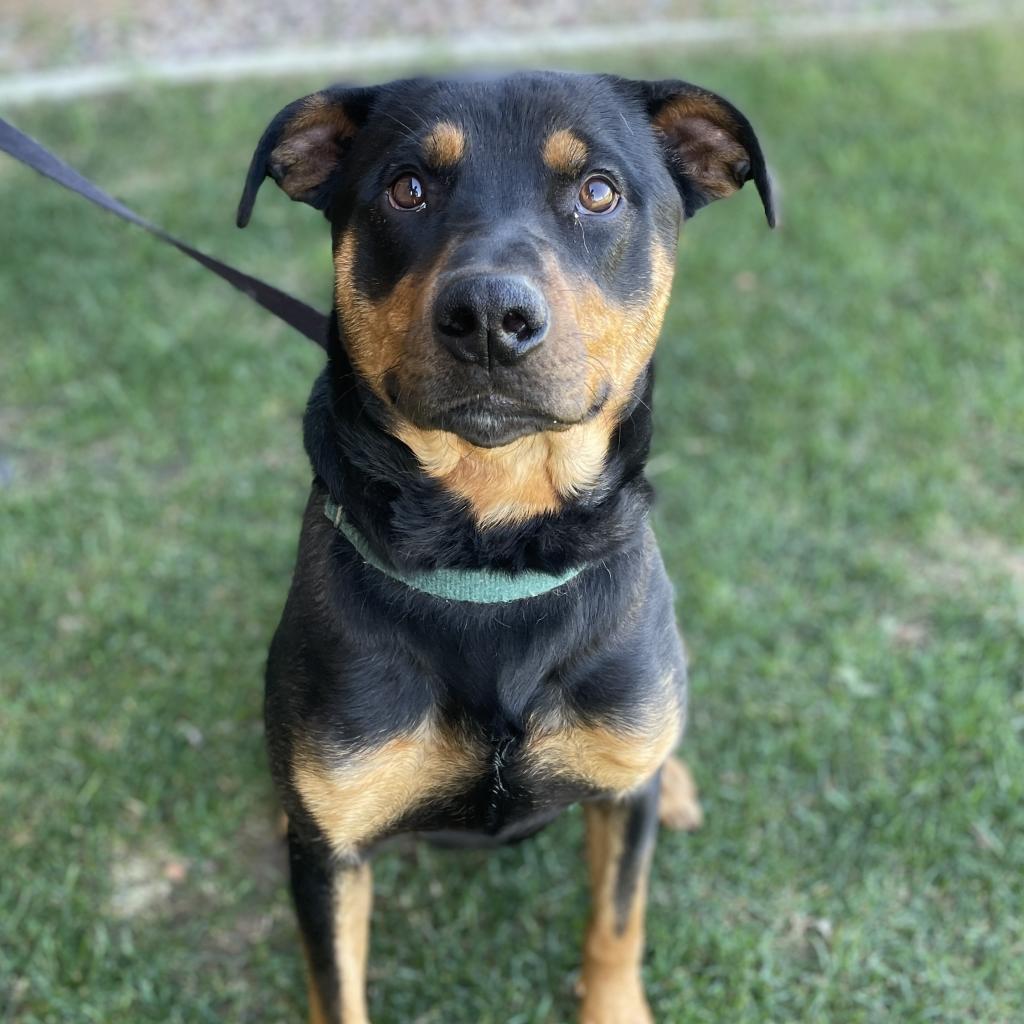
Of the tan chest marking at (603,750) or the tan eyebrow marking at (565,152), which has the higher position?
the tan eyebrow marking at (565,152)

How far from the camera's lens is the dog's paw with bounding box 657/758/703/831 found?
3.40 meters

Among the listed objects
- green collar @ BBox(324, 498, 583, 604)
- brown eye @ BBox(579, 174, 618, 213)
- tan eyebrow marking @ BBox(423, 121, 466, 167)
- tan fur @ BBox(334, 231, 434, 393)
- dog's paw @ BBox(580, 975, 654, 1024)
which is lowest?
dog's paw @ BBox(580, 975, 654, 1024)

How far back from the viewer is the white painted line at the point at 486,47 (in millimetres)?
7168

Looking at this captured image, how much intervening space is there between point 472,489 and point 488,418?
228mm

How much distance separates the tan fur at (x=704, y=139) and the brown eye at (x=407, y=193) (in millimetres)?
586

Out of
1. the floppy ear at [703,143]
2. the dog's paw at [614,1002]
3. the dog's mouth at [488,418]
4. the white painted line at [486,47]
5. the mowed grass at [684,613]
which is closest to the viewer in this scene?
the dog's mouth at [488,418]

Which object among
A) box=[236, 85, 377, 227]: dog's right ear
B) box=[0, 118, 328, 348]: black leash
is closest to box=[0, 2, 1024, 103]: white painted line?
box=[0, 118, 328, 348]: black leash

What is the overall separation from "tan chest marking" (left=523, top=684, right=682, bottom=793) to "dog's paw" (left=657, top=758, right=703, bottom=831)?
2.79ft

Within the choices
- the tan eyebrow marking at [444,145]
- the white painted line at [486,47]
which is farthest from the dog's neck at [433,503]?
the white painted line at [486,47]

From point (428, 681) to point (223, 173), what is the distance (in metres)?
4.69

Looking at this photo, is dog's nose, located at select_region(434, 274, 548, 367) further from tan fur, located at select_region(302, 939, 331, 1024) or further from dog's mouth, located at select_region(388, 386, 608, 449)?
tan fur, located at select_region(302, 939, 331, 1024)

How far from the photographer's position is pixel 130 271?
567 cm

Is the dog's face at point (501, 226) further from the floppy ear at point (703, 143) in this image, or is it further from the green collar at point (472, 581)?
the green collar at point (472, 581)

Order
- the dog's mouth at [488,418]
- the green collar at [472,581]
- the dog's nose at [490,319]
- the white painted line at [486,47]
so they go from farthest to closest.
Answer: the white painted line at [486,47] → the green collar at [472,581] → the dog's mouth at [488,418] → the dog's nose at [490,319]
